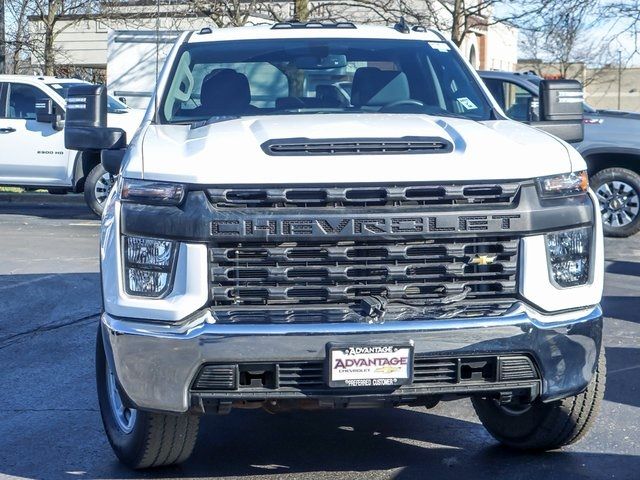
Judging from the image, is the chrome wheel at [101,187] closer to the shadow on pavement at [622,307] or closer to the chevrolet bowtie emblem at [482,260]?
the shadow on pavement at [622,307]

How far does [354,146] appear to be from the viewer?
4.69 meters

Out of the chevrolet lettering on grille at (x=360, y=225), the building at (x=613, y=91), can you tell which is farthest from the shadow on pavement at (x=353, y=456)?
the building at (x=613, y=91)

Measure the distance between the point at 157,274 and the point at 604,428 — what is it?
8.58ft

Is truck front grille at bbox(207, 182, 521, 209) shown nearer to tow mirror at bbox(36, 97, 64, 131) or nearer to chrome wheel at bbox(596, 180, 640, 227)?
chrome wheel at bbox(596, 180, 640, 227)

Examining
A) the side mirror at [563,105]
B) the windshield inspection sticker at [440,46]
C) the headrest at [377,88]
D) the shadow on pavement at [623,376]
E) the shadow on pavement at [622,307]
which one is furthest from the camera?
the shadow on pavement at [622,307]

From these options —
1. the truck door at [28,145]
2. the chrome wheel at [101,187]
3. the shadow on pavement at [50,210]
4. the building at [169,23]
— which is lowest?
the shadow on pavement at [50,210]

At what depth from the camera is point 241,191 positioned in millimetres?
4461

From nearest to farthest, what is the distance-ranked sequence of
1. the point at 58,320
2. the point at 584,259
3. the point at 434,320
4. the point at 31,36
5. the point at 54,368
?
the point at 434,320 → the point at 584,259 → the point at 54,368 → the point at 58,320 → the point at 31,36

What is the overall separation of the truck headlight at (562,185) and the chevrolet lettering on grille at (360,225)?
0.21 metres

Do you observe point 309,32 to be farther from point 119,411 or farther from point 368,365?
point 368,365

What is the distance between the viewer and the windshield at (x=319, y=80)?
6016 millimetres

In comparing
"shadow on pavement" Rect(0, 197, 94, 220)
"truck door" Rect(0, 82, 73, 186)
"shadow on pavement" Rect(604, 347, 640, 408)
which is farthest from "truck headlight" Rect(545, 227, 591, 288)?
"shadow on pavement" Rect(0, 197, 94, 220)

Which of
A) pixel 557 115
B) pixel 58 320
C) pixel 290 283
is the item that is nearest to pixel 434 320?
pixel 290 283

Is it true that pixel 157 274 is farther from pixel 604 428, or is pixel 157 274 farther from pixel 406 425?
pixel 604 428
